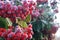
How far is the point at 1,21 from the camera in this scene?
214cm

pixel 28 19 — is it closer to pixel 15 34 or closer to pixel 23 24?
pixel 23 24

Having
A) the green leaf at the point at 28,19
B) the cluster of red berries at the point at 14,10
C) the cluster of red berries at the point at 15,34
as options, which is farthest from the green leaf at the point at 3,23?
the green leaf at the point at 28,19

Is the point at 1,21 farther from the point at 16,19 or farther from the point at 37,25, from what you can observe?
the point at 37,25

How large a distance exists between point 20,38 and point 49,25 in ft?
2.72

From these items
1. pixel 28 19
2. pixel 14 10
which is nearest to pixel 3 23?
pixel 14 10

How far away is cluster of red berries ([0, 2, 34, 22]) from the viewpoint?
6.95 feet

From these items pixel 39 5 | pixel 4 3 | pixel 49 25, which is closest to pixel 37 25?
pixel 49 25

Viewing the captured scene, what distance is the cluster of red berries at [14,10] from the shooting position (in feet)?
6.95

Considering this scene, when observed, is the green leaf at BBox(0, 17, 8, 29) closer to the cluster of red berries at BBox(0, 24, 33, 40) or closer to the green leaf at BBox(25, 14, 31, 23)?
the cluster of red berries at BBox(0, 24, 33, 40)

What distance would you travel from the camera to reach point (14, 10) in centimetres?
214

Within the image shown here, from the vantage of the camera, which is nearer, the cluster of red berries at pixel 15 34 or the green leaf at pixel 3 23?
the cluster of red berries at pixel 15 34

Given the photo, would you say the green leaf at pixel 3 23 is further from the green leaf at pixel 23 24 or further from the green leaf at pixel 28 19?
the green leaf at pixel 28 19

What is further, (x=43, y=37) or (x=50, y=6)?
(x=50, y=6)

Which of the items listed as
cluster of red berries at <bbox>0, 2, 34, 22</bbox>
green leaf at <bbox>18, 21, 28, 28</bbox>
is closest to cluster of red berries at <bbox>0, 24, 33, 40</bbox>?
green leaf at <bbox>18, 21, 28, 28</bbox>
